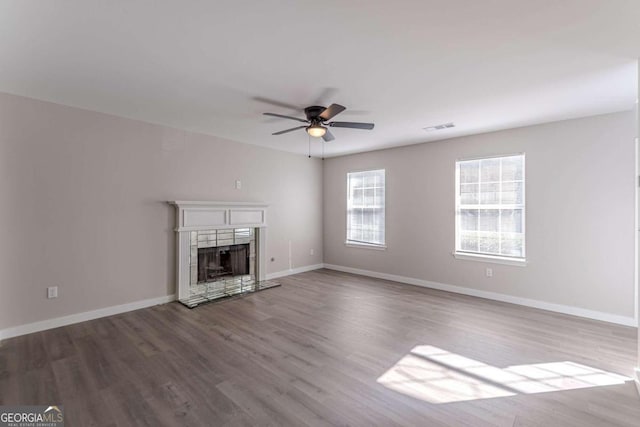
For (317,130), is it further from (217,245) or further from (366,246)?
(366,246)

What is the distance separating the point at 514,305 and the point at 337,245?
3.53 m

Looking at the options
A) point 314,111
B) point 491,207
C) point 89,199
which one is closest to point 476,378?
point 491,207

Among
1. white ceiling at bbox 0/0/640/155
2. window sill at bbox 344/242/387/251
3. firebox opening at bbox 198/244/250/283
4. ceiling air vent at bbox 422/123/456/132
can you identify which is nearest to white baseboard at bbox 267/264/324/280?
firebox opening at bbox 198/244/250/283

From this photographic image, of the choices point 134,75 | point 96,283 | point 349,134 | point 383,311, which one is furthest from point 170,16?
point 383,311

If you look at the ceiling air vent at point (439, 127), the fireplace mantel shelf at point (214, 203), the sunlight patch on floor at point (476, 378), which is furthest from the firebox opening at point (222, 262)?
the ceiling air vent at point (439, 127)

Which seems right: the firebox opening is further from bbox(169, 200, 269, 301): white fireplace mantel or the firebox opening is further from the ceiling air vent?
the ceiling air vent

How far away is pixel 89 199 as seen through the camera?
11.7 feet

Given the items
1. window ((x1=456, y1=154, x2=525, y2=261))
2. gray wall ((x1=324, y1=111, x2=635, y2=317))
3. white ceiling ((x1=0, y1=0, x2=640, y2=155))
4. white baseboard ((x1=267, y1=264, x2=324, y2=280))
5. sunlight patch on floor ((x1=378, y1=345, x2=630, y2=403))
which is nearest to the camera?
white ceiling ((x1=0, y1=0, x2=640, y2=155))

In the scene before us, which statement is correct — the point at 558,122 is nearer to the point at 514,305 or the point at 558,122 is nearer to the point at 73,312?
the point at 514,305

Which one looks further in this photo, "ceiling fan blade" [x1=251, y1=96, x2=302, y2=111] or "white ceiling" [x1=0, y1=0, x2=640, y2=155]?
"ceiling fan blade" [x1=251, y1=96, x2=302, y2=111]

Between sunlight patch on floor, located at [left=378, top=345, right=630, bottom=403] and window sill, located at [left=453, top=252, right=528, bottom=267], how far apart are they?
6.03ft

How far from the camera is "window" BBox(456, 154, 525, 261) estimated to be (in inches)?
166

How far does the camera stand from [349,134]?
181 inches

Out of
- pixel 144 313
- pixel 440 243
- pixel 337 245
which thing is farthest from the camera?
pixel 337 245
